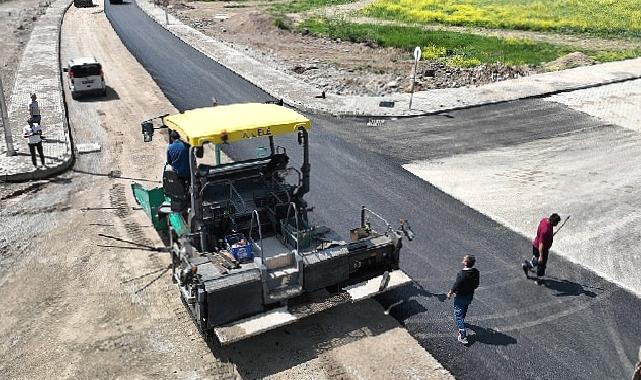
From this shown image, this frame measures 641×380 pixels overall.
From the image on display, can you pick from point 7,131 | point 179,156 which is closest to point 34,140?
point 7,131

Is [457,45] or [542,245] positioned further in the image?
[457,45]

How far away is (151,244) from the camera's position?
10852mm

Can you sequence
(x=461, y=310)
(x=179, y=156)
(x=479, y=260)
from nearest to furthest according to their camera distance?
(x=461, y=310)
(x=179, y=156)
(x=479, y=260)

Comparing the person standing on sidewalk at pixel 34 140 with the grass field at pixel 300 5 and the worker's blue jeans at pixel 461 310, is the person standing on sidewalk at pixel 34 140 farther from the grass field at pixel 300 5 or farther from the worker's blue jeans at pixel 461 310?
the grass field at pixel 300 5

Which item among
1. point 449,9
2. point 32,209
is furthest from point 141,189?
point 449,9

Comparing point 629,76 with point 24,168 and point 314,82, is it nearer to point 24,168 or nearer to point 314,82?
point 314,82

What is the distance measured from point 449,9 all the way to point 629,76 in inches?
976

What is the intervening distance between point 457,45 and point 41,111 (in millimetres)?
21780

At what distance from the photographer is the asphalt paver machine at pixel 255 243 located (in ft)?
25.6

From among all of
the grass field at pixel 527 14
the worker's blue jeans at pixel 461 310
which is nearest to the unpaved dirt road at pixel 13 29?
the worker's blue jeans at pixel 461 310

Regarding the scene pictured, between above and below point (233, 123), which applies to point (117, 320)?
below

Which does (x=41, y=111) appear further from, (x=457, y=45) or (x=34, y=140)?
(x=457, y=45)

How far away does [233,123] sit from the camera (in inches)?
336

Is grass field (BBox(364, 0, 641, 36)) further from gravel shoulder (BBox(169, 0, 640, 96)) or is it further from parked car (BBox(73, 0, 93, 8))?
parked car (BBox(73, 0, 93, 8))
